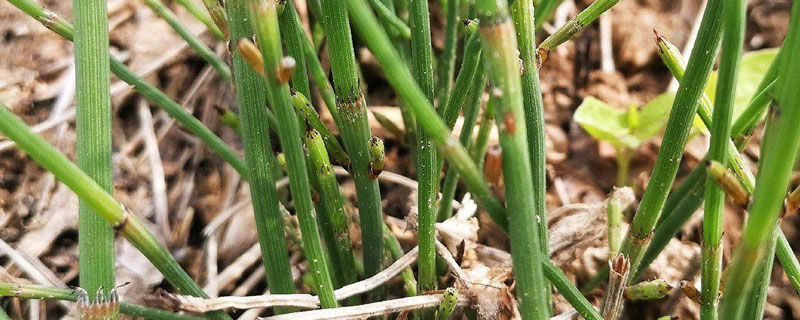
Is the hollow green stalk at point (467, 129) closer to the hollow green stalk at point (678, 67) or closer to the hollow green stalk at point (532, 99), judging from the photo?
the hollow green stalk at point (532, 99)

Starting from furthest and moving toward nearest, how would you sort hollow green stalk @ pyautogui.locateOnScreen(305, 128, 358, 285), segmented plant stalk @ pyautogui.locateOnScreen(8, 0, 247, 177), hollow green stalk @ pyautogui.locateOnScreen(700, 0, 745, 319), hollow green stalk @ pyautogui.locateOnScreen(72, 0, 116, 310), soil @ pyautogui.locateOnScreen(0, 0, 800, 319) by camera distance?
soil @ pyautogui.locateOnScreen(0, 0, 800, 319) → segmented plant stalk @ pyautogui.locateOnScreen(8, 0, 247, 177) → hollow green stalk @ pyautogui.locateOnScreen(305, 128, 358, 285) → hollow green stalk @ pyautogui.locateOnScreen(72, 0, 116, 310) → hollow green stalk @ pyautogui.locateOnScreen(700, 0, 745, 319)

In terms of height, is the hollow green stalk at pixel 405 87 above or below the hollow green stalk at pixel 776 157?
above

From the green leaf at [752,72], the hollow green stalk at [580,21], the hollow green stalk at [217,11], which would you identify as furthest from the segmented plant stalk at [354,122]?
the green leaf at [752,72]

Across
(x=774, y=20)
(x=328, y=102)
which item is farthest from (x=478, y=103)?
(x=774, y=20)

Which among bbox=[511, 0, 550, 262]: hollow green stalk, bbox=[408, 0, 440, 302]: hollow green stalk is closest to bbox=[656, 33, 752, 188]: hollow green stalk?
bbox=[511, 0, 550, 262]: hollow green stalk

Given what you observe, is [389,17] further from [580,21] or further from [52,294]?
[52,294]

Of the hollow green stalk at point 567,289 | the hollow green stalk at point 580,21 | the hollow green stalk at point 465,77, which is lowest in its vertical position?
the hollow green stalk at point 567,289

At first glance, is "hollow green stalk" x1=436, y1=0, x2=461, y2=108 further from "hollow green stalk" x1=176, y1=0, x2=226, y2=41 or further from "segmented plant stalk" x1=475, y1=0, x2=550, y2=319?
"segmented plant stalk" x1=475, y1=0, x2=550, y2=319
